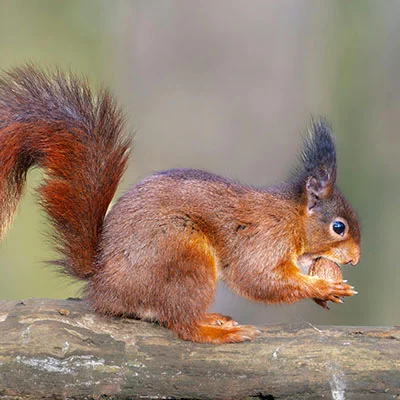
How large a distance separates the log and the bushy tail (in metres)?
0.26

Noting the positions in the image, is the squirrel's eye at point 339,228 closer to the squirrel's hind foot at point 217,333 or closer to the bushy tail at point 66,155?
the squirrel's hind foot at point 217,333

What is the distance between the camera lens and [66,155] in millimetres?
2115

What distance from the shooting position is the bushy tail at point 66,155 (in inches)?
82.8

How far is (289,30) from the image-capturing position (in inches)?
142

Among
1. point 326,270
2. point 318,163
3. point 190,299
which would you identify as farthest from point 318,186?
point 190,299

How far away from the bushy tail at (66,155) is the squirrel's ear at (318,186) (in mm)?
610

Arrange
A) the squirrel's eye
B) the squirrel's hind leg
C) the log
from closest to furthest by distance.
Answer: the log, the squirrel's hind leg, the squirrel's eye

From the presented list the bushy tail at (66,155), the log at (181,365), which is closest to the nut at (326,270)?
the log at (181,365)

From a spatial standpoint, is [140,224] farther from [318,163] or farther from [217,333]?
[318,163]

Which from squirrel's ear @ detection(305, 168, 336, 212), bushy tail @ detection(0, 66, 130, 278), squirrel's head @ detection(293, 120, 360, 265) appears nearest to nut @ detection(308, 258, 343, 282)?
squirrel's head @ detection(293, 120, 360, 265)

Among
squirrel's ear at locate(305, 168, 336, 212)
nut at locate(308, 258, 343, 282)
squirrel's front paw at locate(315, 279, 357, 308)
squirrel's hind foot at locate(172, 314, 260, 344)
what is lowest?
squirrel's hind foot at locate(172, 314, 260, 344)

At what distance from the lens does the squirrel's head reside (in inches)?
91.4

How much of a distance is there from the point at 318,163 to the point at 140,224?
0.64 metres

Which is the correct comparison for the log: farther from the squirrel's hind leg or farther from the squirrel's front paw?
the squirrel's front paw
